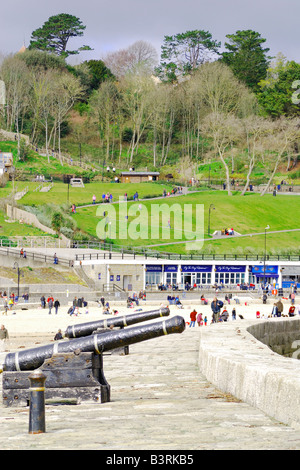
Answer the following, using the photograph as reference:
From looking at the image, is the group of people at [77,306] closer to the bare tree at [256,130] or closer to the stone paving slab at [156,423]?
the stone paving slab at [156,423]

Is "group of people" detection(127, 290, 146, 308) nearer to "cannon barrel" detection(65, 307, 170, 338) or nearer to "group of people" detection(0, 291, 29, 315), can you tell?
"group of people" detection(0, 291, 29, 315)

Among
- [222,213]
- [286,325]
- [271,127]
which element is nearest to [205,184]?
[271,127]

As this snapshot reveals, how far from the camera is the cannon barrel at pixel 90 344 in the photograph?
941 cm

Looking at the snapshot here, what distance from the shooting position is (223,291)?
53688 millimetres

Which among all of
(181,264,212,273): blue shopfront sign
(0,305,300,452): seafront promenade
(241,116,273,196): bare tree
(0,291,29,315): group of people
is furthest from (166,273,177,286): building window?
(0,305,300,452): seafront promenade

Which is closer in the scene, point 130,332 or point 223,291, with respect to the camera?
point 130,332

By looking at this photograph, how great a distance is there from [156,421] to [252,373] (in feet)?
4.57

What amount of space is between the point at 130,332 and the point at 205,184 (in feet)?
303

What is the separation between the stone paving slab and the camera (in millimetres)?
6324

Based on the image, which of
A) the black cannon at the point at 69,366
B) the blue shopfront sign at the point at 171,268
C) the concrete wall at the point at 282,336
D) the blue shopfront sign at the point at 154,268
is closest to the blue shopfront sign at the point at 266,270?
the blue shopfront sign at the point at 171,268

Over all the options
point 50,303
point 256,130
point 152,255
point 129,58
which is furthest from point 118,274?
point 129,58

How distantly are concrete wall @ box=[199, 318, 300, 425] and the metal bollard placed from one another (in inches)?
83.9

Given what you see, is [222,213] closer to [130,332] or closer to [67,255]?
[67,255]

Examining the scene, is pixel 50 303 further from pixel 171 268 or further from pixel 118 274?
pixel 171 268
